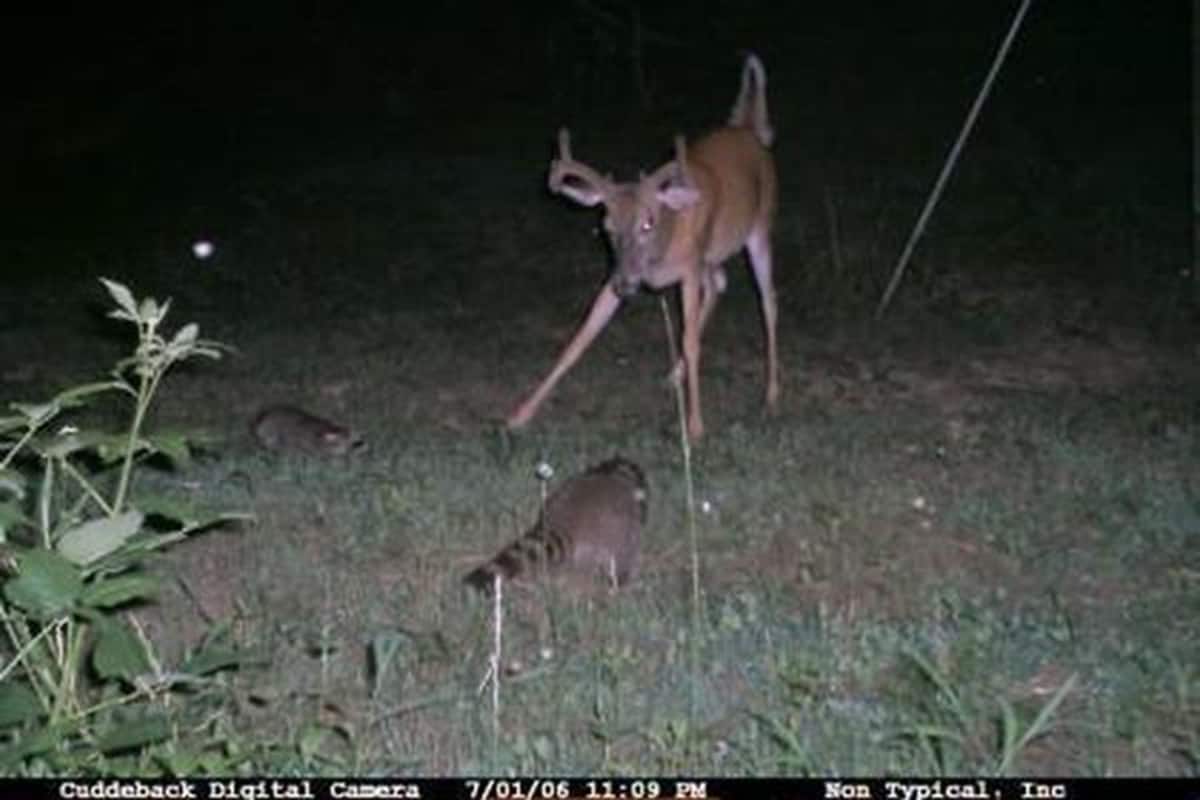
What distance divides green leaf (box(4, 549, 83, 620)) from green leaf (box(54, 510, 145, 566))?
4 centimetres

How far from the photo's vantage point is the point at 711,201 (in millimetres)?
9797

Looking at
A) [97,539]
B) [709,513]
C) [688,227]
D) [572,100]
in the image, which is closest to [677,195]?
[688,227]

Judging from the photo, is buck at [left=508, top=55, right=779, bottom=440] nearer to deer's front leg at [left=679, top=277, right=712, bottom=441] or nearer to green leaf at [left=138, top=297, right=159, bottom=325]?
deer's front leg at [left=679, top=277, right=712, bottom=441]

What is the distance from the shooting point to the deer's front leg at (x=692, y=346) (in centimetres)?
916

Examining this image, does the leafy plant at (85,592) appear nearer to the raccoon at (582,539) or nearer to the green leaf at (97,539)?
the green leaf at (97,539)

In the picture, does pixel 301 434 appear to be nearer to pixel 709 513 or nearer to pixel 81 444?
pixel 709 513

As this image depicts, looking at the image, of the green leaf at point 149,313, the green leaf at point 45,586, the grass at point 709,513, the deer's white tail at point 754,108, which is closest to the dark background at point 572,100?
the grass at point 709,513

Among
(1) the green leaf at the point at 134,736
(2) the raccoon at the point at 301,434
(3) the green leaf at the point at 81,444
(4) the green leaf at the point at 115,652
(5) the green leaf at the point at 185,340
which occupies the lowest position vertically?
(1) the green leaf at the point at 134,736

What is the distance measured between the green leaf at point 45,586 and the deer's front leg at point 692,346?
5369mm

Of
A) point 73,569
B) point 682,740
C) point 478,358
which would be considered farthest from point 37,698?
point 478,358

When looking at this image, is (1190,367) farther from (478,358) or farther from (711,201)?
(478,358)

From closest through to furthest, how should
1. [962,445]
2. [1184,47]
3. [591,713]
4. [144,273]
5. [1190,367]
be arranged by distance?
1. [591,713]
2. [962,445]
3. [1190,367]
4. [144,273]
5. [1184,47]

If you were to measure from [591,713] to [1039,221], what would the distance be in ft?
32.8

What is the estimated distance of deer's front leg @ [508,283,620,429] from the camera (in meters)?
9.27
